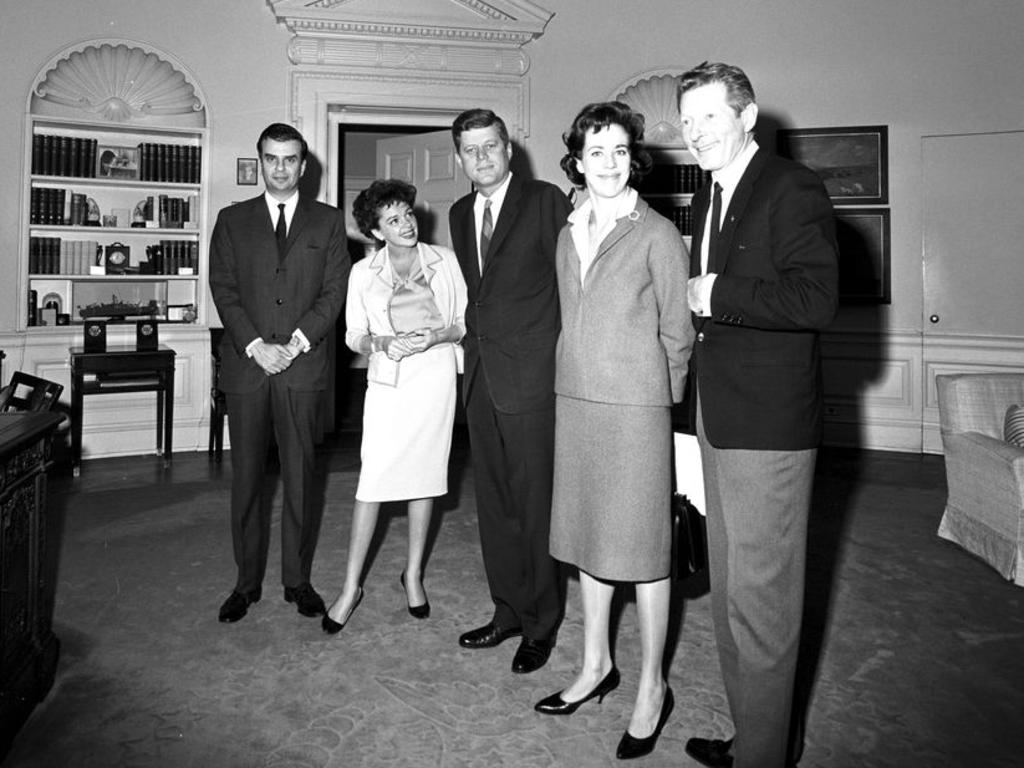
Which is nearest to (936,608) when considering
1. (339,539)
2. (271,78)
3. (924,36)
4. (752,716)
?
(752,716)

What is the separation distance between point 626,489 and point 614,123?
99 centimetres

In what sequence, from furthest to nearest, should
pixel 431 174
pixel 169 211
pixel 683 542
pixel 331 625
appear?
pixel 431 174 → pixel 169 211 → pixel 331 625 → pixel 683 542

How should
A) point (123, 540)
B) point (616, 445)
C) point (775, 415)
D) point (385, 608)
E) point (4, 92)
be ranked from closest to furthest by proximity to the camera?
point (775, 415)
point (616, 445)
point (385, 608)
point (123, 540)
point (4, 92)

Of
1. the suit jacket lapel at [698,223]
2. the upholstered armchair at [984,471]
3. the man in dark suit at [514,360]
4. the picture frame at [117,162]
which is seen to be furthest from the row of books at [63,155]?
the upholstered armchair at [984,471]

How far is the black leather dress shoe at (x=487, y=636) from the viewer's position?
107 inches

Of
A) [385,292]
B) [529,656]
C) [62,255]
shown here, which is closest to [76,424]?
[62,255]

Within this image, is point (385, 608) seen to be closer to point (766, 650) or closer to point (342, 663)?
point (342, 663)

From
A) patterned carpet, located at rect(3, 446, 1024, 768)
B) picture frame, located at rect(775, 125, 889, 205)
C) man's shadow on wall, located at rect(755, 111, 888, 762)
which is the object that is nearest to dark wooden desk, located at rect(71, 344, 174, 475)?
patterned carpet, located at rect(3, 446, 1024, 768)

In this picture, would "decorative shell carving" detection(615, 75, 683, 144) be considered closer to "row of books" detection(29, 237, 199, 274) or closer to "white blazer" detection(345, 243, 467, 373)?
"row of books" detection(29, 237, 199, 274)

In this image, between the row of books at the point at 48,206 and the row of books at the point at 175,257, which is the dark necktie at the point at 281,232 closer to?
the row of books at the point at 175,257

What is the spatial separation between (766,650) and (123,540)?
3.36 m

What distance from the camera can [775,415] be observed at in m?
1.72

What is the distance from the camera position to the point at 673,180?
6547 mm

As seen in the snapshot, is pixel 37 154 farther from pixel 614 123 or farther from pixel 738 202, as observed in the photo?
pixel 738 202
